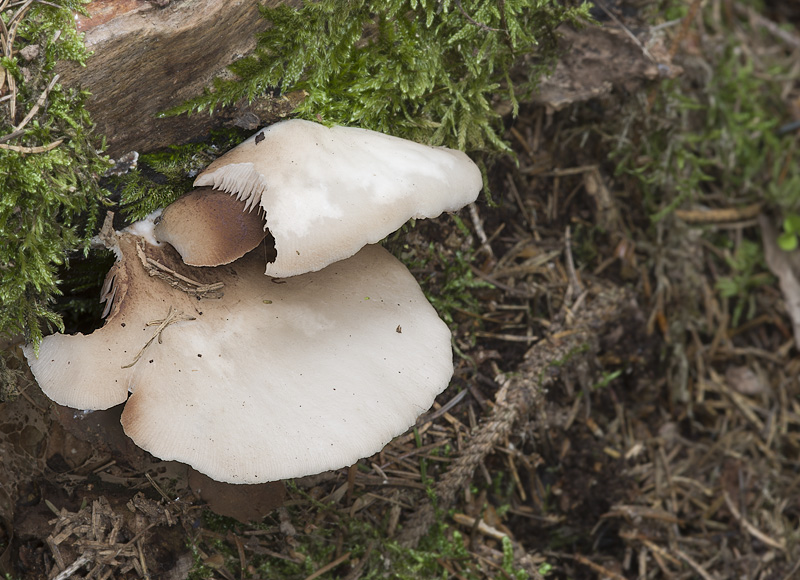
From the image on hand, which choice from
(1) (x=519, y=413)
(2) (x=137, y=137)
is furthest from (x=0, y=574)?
(1) (x=519, y=413)

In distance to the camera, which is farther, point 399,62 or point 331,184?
point 399,62

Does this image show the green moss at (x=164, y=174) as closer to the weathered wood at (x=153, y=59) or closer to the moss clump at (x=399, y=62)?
the weathered wood at (x=153, y=59)

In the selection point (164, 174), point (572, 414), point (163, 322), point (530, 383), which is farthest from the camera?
point (572, 414)

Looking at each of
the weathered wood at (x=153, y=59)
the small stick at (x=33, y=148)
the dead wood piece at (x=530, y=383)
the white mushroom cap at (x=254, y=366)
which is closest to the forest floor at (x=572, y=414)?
the dead wood piece at (x=530, y=383)

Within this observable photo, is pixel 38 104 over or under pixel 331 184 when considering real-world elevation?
over

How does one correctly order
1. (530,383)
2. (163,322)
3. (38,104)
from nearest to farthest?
(38,104) → (163,322) → (530,383)

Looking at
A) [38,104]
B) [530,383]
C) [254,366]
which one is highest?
[38,104]

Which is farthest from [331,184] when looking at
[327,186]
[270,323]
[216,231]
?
[270,323]

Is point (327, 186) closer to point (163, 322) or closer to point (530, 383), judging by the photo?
point (163, 322)
